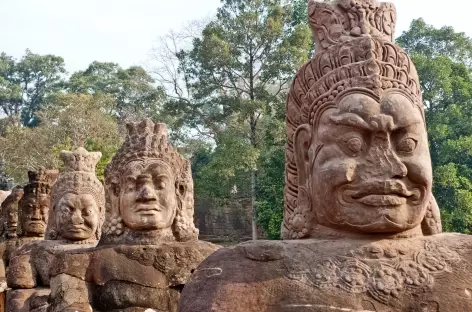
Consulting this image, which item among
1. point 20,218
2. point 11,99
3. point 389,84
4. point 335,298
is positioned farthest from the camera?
point 11,99

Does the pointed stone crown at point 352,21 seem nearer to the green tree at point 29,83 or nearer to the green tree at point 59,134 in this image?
the green tree at point 59,134

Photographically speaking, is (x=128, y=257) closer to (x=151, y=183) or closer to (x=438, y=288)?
(x=151, y=183)

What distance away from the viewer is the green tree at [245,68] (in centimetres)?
2027

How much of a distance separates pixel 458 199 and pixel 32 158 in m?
19.0

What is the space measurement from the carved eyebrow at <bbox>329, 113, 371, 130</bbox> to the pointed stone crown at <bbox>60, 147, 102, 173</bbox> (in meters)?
6.05

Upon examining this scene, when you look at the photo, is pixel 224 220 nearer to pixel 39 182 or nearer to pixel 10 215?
pixel 10 215

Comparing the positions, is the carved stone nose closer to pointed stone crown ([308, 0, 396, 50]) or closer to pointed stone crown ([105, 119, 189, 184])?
pointed stone crown ([105, 119, 189, 184])

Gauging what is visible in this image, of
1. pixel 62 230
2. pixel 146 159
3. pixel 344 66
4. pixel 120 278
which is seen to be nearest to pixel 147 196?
pixel 146 159

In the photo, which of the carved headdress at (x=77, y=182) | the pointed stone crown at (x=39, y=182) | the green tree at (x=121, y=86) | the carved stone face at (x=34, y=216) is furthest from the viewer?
the green tree at (x=121, y=86)

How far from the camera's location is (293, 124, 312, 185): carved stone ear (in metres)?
4.07

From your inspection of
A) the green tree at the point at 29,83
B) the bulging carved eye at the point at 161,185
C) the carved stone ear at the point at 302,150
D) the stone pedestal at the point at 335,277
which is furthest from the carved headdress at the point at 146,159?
the green tree at the point at 29,83

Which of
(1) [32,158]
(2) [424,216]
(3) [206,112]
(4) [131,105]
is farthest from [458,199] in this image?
(4) [131,105]

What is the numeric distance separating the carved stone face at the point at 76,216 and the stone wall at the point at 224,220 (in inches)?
678

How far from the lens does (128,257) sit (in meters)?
6.40
